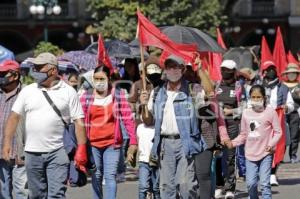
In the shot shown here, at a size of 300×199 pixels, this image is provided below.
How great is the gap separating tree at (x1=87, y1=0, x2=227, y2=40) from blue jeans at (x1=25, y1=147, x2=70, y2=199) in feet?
88.7

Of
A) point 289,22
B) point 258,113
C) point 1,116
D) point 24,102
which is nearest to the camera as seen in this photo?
point 24,102

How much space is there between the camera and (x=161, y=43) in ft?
35.2

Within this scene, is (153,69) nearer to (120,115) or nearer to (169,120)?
(120,115)

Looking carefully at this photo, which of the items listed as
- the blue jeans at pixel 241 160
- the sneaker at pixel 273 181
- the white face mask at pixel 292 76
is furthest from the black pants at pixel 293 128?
the blue jeans at pixel 241 160

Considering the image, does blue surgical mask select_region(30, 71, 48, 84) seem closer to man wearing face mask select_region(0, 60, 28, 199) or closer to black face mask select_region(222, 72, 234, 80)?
man wearing face mask select_region(0, 60, 28, 199)

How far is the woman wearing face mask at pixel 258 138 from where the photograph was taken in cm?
1058

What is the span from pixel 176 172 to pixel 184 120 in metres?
0.51

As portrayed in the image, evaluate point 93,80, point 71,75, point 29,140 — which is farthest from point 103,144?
point 71,75

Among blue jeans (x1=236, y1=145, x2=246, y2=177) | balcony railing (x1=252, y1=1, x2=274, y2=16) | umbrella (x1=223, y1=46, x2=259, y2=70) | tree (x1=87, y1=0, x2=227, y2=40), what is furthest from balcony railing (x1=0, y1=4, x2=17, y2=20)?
blue jeans (x1=236, y1=145, x2=246, y2=177)

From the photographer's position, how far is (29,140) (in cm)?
895

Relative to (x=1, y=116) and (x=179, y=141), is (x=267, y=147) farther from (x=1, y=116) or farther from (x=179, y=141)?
(x=1, y=116)

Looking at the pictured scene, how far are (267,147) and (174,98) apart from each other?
5.56ft

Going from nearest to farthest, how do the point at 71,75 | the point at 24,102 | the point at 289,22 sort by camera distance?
the point at 24,102 → the point at 71,75 → the point at 289,22

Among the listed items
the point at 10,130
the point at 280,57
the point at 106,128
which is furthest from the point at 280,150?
the point at 10,130
